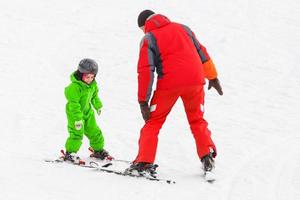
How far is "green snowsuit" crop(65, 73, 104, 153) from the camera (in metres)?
6.64

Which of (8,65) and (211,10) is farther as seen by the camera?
(211,10)

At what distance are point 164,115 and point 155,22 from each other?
1.14m

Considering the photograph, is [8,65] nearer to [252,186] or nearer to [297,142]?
[297,142]

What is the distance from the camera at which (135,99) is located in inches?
424

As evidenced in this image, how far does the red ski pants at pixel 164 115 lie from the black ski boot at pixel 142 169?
0.07m

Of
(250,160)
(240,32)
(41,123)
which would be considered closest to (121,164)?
(250,160)

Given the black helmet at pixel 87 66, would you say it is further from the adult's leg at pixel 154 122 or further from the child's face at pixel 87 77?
the adult's leg at pixel 154 122

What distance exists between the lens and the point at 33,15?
1705 cm

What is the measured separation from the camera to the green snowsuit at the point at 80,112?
6645 millimetres

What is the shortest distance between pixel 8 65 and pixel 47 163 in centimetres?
631

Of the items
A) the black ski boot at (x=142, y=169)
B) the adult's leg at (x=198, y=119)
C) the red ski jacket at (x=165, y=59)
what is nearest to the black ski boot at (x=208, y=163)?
the adult's leg at (x=198, y=119)

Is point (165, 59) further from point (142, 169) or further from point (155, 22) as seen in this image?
point (142, 169)

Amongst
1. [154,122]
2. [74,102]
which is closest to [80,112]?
[74,102]

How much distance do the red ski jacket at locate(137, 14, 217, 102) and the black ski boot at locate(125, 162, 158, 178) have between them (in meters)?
0.80
